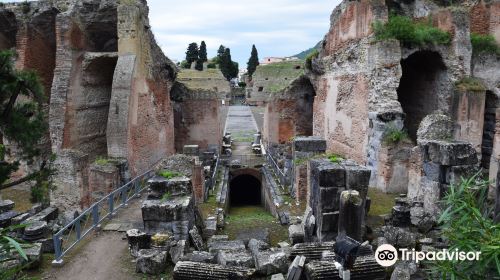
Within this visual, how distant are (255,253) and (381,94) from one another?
26.5ft

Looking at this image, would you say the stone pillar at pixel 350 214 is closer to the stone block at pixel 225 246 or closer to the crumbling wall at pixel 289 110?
the stone block at pixel 225 246

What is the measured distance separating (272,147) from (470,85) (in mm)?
10349

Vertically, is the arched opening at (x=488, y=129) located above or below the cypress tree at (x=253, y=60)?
below

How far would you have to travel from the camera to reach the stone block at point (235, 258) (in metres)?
6.55

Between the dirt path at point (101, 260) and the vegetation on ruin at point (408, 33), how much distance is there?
921 centimetres

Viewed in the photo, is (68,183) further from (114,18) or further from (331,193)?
(114,18)

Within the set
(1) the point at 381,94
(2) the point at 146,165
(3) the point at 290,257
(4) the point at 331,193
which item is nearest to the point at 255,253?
(3) the point at 290,257

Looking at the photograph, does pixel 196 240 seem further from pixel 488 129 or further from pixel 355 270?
pixel 488 129

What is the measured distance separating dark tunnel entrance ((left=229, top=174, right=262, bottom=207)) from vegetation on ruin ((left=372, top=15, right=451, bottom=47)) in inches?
382

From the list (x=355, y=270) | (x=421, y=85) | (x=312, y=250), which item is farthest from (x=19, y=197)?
(x=421, y=85)

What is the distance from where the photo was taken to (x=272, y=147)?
21.6 m

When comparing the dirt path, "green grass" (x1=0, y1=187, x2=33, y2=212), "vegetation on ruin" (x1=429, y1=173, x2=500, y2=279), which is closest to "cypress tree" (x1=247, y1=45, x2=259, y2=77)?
"green grass" (x1=0, y1=187, x2=33, y2=212)

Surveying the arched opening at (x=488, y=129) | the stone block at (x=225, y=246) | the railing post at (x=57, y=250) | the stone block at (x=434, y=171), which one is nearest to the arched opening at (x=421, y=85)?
the arched opening at (x=488, y=129)

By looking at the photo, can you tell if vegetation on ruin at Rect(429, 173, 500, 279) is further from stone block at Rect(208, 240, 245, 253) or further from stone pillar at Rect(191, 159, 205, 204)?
stone pillar at Rect(191, 159, 205, 204)
